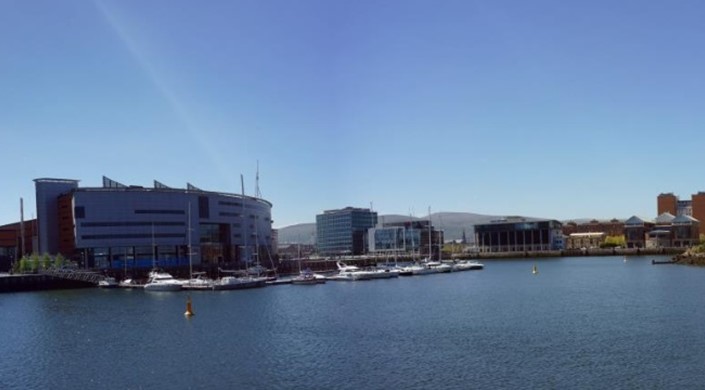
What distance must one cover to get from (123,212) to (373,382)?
111m

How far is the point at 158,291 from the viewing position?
3506 inches

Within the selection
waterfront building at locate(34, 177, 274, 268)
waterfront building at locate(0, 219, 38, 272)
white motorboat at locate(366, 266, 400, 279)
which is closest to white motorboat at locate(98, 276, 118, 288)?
waterfront building at locate(34, 177, 274, 268)

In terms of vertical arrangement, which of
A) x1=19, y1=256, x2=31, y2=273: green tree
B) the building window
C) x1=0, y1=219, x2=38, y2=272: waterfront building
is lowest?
x1=19, y1=256, x2=31, y2=273: green tree

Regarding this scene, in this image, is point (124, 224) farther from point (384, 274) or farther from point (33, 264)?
point (384, 274)

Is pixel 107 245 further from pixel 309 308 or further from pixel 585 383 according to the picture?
pixel 585 383

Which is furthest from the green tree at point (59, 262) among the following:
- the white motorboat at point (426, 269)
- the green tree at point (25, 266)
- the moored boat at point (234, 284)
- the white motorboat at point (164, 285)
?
the white motorboat at point (426, 269)

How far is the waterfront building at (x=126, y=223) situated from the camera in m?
129

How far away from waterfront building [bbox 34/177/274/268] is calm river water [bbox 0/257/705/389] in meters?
59.9

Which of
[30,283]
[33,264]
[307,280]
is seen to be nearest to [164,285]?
[307,280]

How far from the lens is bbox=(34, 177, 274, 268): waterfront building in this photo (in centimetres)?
12874

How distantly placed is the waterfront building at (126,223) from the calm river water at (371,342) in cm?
5993

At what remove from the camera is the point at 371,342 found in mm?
40875

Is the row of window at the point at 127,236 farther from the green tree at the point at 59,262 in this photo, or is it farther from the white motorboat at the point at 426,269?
the white motorboat at the point at 426,269

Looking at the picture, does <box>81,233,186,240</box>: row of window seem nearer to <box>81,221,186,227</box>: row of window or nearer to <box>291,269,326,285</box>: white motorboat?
<box>81,221,186,227</box>: row of window
